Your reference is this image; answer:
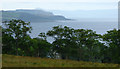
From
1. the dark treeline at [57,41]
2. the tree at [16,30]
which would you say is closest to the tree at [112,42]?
the dark treeline at [57,41]

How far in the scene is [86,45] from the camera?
6275cm

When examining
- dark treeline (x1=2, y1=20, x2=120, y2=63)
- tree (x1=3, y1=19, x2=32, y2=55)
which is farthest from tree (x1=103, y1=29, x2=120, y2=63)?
tree (x1=3, y1=19, x2=32, y2=55)

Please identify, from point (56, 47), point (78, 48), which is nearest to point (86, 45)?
point (78, 48)

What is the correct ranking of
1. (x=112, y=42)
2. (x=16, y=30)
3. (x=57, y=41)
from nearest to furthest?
1. (x=112, y=42)
2. (x=16, y=30)
3. (x=57, y=41)

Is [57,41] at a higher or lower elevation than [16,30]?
lower

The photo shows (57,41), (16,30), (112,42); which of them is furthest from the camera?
(57,41)

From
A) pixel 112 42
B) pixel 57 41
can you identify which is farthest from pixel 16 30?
pixel 112 42

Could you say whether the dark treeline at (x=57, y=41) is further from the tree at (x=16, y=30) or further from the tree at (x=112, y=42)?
the tree at (x=112, y=42)

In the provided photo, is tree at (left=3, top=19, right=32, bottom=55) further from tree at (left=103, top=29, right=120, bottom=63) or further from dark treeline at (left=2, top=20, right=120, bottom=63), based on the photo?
tree at (left=103, top=29, right=120, bottom=63)

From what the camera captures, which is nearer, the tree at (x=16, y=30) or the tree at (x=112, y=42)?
the tree at (x=112, y=42)

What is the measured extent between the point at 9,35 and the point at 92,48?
31613 mm

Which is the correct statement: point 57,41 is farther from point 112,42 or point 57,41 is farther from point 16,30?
point 112,42

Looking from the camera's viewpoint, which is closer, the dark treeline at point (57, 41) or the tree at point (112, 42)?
the tree at point (112, 42)

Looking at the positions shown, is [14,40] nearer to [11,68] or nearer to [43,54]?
[43,54]
